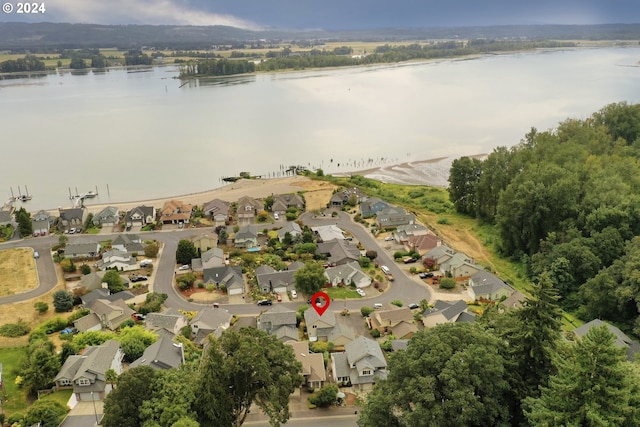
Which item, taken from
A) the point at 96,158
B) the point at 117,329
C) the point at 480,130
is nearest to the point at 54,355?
the point at 117,329

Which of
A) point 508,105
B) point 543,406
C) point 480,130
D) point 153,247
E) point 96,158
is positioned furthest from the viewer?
point 508,105

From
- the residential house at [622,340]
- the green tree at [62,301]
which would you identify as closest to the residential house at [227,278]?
the green tree at [62,301]

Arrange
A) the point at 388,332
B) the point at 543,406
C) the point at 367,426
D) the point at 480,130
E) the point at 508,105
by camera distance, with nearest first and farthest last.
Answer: the point at 543,406 < the point at 367,426 < the point at 388,332 < the point at 480,130 < the point at 508,105

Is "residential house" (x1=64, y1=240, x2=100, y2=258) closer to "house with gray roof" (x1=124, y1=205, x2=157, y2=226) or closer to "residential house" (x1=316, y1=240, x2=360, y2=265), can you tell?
"house with gray roof" (x1=124, y1=205, x2=157, y2=226)

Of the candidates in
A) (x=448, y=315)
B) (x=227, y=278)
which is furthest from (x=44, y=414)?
(x=448, y=315)

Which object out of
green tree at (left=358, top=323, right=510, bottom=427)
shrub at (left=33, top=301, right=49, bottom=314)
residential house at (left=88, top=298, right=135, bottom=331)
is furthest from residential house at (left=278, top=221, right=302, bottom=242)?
green tree at (left=358, top=323, right=510, bottom=427)

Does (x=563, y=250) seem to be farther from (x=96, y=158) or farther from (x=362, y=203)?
(x=96, y=158)

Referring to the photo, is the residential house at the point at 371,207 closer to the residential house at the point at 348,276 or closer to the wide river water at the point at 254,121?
the residential house at the point at 348,276
